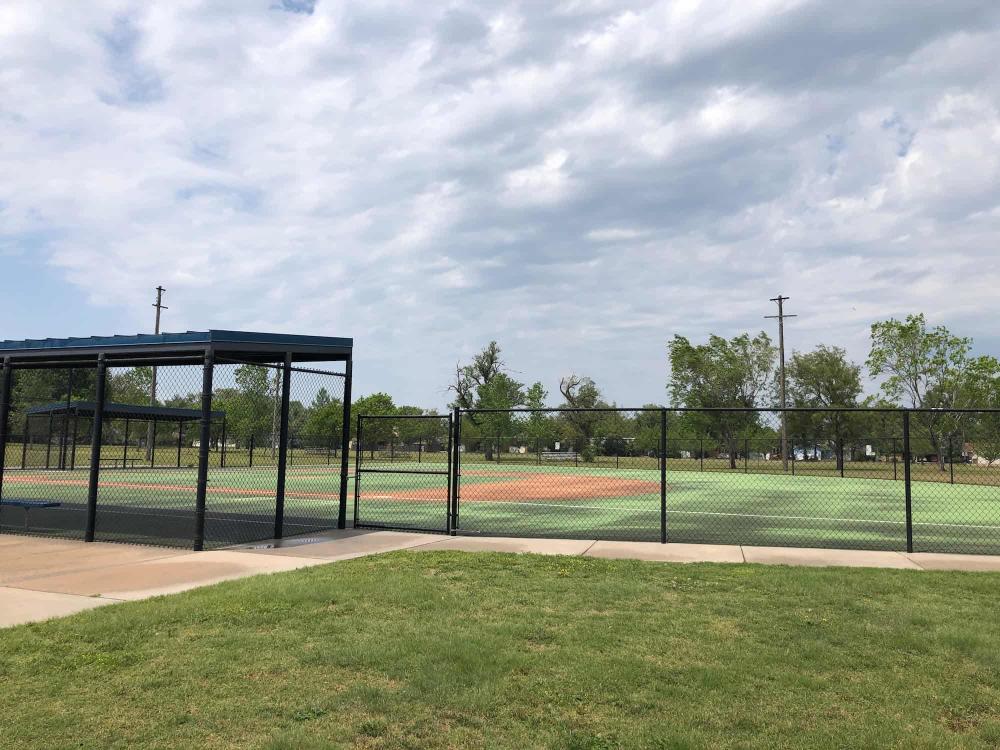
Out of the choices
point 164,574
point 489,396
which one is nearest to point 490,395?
point 489,396

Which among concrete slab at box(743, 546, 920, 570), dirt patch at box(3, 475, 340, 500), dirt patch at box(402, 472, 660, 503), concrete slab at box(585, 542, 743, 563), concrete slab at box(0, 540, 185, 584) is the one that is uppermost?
concrete slab at box(743, 546, 920, 570)

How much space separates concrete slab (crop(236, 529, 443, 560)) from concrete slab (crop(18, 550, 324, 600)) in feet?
1.37

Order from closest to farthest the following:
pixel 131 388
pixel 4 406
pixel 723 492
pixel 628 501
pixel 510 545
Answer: pixel 510 545 < pixel 4 406 < pixel 628 501 < pixel 723 492 < pixel 131 388

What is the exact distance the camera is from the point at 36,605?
25.0 ft

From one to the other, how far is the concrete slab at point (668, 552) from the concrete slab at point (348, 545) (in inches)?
120

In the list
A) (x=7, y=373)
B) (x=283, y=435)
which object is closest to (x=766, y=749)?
(x=283, y=435)

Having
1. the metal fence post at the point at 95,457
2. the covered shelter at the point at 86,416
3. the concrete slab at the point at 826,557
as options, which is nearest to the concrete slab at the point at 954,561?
the concrete slab at the point at 826,557

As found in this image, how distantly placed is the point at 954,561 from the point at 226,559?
10464 mm

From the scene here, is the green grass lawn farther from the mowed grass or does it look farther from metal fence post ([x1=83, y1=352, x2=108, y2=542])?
the mowed grass

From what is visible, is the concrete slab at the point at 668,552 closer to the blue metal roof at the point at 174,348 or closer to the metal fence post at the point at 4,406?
the blue metal roof at the point at 174,348

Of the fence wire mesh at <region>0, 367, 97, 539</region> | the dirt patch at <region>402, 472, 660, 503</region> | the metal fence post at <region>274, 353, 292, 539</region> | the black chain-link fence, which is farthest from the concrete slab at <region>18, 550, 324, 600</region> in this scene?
the dirt patch at <region>402, 472, 660, 503</region>

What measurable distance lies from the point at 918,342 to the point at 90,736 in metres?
48.0

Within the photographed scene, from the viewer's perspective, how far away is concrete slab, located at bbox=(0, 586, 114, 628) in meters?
7.09

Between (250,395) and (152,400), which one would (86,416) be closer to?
(152,400)
